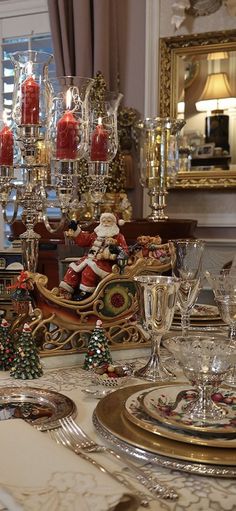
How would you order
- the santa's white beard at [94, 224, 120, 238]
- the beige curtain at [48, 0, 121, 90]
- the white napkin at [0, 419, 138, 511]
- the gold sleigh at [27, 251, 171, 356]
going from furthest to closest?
the beige curtain at [48, 0, 121, 90], the santa's white beard at [94, 224, 120, 238], the gold sleigh at [27, 251, 171, 356], the white napkin at [0, 419, 138, 511]

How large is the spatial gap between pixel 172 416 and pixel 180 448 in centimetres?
7

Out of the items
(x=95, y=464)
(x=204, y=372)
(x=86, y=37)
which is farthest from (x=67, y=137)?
(x=86, y=37)

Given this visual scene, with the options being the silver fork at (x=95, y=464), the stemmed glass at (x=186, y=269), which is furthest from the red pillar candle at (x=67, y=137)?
the silver fork at (x=95, y=464)

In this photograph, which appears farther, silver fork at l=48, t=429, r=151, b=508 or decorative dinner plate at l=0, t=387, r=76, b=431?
decorative dinner plate at l=0, t=387, r=76, b=431

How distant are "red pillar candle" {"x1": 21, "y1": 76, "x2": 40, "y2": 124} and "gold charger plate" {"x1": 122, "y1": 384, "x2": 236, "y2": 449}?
0.65 metres

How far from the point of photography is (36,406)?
0.87 m

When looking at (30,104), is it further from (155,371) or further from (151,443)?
(151,443)

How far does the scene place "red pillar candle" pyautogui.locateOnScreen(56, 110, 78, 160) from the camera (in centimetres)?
119

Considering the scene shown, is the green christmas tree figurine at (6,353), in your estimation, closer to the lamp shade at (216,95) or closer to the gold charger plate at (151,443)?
the gold charger plate at (151,443)

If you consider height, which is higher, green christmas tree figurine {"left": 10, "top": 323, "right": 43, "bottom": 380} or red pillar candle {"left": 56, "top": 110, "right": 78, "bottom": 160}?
red pillar candle {"left": 56, "top": 110, "right": 78, "bottom": 160}

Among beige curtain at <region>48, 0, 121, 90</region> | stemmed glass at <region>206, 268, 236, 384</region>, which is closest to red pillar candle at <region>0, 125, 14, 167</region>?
stemmed glass at <region>206, 268, 236, 384</region>

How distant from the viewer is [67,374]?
1053 millimetres

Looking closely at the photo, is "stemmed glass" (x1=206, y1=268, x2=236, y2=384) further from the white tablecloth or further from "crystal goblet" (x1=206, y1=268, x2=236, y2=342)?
the white tablecloth

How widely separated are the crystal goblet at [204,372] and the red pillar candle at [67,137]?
54cm
